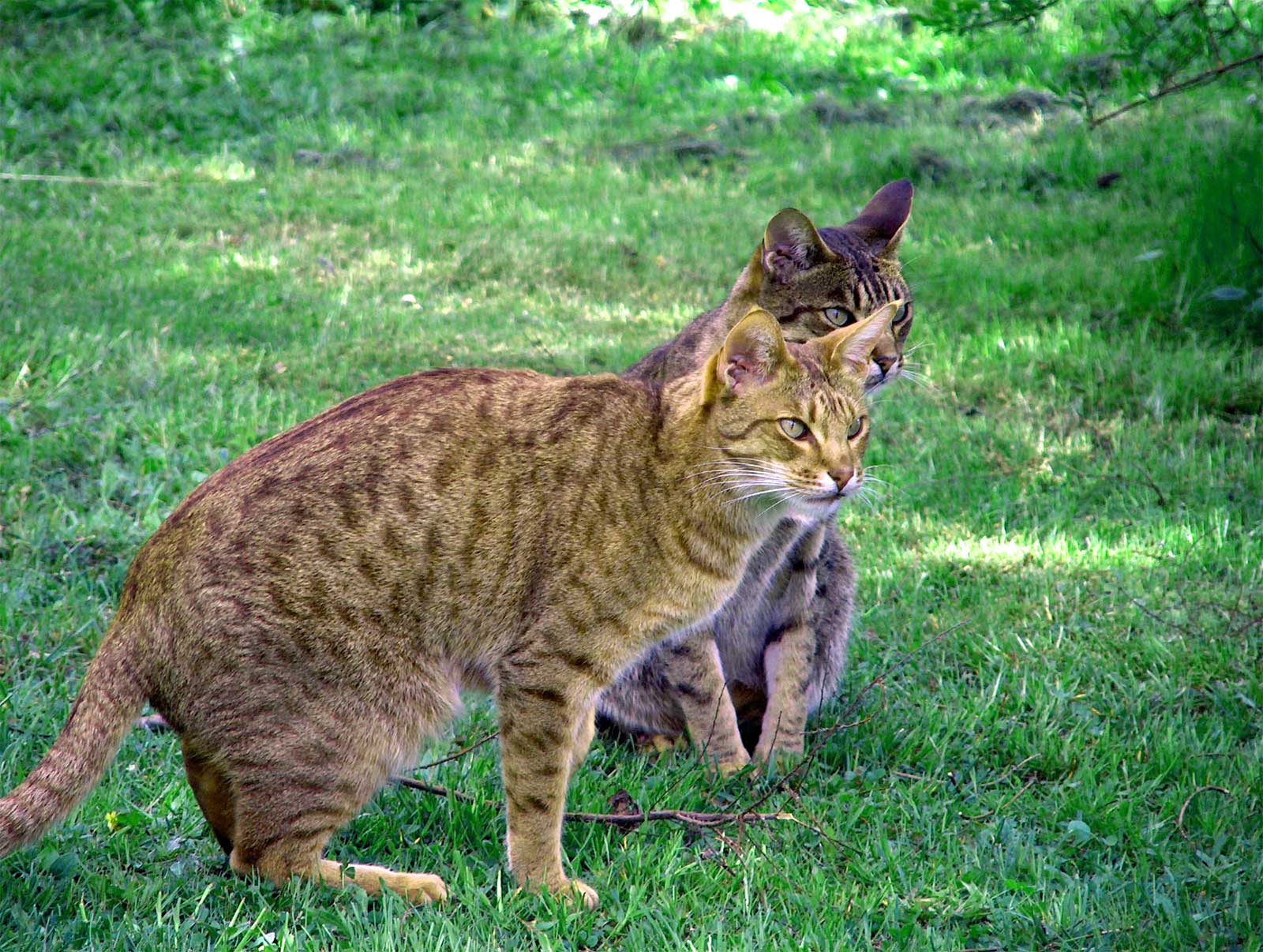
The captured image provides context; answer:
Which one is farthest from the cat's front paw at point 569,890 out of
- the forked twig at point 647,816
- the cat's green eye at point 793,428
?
the cat's green eye at point 793,428

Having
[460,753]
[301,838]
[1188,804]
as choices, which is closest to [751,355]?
[460,753]

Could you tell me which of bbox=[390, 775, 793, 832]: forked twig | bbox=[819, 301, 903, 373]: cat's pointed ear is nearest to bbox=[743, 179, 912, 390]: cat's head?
bbox=[819, 301, 903, 373]: cat's pointed ear

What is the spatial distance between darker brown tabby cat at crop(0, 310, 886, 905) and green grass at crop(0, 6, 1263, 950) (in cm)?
31

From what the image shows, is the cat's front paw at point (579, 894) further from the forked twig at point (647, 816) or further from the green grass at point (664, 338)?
the forked twig at point (647, 816)

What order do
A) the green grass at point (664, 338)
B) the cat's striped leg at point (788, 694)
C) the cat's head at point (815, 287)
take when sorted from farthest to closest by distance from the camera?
the cat's head at point (815, 287) → the cat's striped leg at point (788, 694) → the green grass at point (664, 338)

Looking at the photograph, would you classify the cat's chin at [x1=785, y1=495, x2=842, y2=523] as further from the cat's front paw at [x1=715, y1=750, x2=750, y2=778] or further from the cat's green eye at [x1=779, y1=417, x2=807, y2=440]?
the cat's front paw at [x1=715, y1=750, x2=750, y2=778]

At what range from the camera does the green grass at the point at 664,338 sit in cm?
341

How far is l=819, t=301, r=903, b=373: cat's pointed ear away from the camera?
3.67 metres

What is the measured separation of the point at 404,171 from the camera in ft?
32.4

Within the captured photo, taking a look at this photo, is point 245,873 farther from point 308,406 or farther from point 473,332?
point 473,332

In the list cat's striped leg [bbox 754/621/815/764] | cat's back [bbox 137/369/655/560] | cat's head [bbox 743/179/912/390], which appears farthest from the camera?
cat's head [bbox 743/179/912/390]

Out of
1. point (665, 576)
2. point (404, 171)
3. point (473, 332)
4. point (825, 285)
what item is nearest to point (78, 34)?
point (404, 171)

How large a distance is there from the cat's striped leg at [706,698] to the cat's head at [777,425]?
702 mm

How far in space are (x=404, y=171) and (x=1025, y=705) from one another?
6.99m
